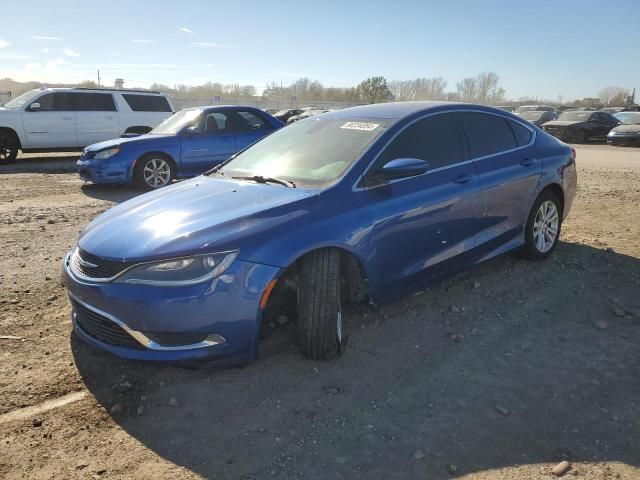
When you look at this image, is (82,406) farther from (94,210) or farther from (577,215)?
Result: (577,215)

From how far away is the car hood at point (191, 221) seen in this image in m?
2.95

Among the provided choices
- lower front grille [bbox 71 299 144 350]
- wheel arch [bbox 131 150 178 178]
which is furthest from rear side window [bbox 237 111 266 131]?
lower front grille [bbox 71 299 144 350]

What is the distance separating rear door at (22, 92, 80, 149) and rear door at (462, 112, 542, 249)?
12.4m

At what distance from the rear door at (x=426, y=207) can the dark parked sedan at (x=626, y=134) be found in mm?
21599

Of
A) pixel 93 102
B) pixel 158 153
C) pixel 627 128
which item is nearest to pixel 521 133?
pixel 158 153

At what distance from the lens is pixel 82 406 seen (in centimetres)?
294

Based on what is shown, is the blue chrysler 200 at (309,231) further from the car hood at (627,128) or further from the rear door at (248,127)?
the car hood at (627,128)

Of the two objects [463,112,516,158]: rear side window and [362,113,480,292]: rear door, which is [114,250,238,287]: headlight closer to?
[362,113,480,292]: rear door

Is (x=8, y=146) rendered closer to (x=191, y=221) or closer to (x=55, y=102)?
(x=55, y=102)


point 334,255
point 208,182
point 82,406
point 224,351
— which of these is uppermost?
point 208,182

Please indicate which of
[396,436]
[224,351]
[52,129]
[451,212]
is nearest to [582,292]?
[451,212]

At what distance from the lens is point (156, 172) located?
9.45 meters

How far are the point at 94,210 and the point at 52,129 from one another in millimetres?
7407

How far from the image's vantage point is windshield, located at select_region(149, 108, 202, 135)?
9703 mm
